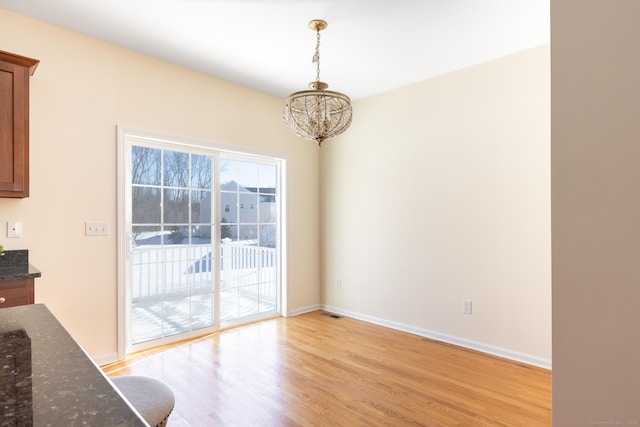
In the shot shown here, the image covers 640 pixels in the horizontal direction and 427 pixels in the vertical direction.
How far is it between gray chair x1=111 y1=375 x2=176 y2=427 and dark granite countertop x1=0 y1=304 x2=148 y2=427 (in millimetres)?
456

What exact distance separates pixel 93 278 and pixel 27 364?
2466 mm

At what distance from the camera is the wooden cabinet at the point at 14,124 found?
7.39 ft

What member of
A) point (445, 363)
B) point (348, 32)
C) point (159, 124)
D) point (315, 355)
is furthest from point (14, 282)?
point (445, 363)

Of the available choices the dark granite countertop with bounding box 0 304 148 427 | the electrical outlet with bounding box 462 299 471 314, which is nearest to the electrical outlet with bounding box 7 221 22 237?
the dark granite countertop with bounding box 0 304 148 427

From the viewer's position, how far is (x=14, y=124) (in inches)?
90.4

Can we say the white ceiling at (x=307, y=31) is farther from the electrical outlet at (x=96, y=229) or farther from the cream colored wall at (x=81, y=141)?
the electrical outlet at (x=96, y=229)

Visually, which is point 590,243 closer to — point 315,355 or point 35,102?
point 315,355

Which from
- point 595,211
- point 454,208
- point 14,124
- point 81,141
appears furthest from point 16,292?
point 454,208

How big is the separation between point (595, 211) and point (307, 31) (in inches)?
92.4

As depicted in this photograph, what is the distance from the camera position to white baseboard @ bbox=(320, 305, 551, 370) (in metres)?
2.98

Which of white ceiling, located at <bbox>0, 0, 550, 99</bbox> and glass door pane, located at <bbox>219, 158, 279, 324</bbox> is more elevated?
white ceiling, located at <bbox>0, 0, 550, 99</bbox>

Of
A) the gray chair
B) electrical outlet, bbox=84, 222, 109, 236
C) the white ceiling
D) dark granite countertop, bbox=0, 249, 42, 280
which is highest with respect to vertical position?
the white ceiling

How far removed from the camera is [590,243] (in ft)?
3.65

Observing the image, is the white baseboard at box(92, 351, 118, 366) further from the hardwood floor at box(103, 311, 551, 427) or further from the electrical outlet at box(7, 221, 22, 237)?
the electrical outlet at box(7, 221, 22, 237)
